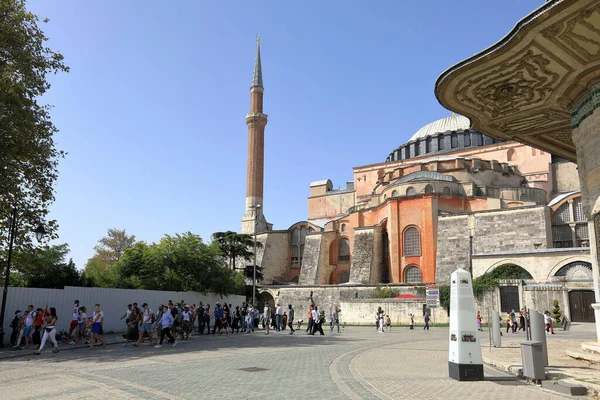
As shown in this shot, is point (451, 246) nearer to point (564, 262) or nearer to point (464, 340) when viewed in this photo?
point (564, 262)

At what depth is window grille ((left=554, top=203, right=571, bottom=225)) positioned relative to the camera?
123ft

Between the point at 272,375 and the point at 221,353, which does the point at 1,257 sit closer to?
the point at 221,353

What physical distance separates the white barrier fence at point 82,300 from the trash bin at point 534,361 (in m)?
14.5

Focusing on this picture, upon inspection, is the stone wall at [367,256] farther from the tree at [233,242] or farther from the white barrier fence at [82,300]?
the white barrier fence at [82,300]

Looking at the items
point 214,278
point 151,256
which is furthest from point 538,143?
point 151,256

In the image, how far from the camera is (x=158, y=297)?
21094mm

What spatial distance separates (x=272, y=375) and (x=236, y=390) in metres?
1.54

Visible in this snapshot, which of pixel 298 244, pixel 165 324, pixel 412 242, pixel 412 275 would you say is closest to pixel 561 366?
pixel 165 324

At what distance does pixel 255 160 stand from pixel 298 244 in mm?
10649

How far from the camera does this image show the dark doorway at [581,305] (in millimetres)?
25197

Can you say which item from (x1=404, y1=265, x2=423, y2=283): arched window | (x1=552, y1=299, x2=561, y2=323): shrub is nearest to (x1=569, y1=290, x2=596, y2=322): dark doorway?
(x1=552, y1=299, x2=561, y2=323): shrub

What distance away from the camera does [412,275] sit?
1503 inches

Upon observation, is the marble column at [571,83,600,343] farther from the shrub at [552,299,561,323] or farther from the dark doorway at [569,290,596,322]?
the dark doorway at [569,290,596,322]

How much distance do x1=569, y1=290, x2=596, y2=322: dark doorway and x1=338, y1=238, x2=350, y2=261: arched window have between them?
22720mm
